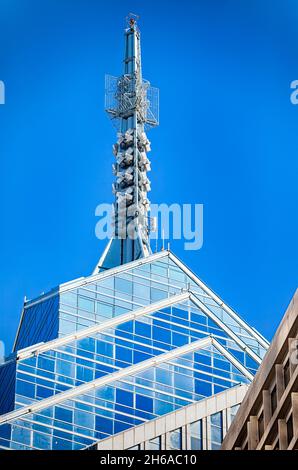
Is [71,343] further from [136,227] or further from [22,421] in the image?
[136,227]

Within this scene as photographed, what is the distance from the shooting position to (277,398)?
4272 cm

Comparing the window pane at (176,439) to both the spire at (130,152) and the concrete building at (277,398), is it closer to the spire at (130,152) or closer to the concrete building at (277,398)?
the concrete building at (277,398)

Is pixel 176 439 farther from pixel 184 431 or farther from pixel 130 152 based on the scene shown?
pixel 130 152

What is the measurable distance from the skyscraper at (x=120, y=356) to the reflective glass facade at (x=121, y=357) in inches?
2.2

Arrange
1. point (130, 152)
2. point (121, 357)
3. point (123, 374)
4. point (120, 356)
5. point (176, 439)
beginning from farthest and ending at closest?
point (130, 152) < point (120, 356) < point (121, 357) < point (123, 374) < point (176, 439)

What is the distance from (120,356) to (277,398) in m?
31.7

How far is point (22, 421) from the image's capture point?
224 feet

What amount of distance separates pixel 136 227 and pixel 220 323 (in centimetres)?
2333

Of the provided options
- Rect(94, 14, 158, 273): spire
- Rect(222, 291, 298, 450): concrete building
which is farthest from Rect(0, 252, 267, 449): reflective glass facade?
Rect(222, 291, 298, 450): concrete building

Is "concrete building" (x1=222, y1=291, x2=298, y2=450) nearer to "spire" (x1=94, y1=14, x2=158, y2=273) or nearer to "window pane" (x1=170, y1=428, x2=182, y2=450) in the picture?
"window pane" (x1=170, y1=428, x2=182, y2=450)

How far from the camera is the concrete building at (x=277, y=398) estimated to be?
40.7m

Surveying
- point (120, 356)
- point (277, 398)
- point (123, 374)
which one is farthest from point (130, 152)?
point (277, 398)
